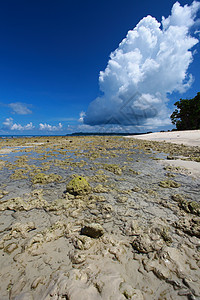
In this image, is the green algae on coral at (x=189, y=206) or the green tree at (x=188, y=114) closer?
the green algae on coral at (x=189, y=206)

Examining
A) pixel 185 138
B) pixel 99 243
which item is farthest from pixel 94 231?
pixel 185 138

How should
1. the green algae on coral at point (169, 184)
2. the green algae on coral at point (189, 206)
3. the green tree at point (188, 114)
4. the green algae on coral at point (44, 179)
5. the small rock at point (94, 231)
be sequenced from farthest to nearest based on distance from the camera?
1. the green tree at point (188, 114)
2. the green algae on coral at point (44, 179)
3. the green algae on coral at point (169, 184)
4. the green algae on coral at point (189, 206)
5. the small rock at point (94, 231)

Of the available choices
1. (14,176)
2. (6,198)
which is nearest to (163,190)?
(6,198)

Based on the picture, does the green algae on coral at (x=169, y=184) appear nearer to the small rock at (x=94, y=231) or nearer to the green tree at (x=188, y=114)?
the small rock at (x=94, y=231)

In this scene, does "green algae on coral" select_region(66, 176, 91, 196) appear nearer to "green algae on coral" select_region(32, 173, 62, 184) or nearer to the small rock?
"green algae on coral" select_region(32, 173, 62, 184)

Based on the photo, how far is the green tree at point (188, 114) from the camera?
162 ft

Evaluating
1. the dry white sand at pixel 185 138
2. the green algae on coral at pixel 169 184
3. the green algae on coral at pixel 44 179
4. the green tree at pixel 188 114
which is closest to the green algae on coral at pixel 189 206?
the green algae on coral at pixel 169 184

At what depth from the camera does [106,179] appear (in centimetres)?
721

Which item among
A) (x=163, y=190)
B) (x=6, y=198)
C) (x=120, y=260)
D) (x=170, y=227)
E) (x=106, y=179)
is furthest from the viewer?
(x=106, y=179)

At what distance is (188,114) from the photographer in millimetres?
53000

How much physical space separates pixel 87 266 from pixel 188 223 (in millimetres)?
2984

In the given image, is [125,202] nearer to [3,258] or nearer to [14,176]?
[3,258]

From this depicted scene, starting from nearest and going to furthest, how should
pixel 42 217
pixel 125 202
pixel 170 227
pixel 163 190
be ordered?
1. pixel 170 227
2. pixel 42 217
3. pixel 125 202
4. pixel 163 190

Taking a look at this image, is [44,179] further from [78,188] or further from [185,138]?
[185,138]
